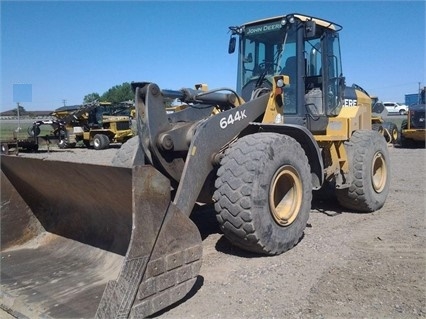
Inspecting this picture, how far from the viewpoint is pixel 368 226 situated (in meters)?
5.74

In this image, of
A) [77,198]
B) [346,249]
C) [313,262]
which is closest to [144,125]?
[77,198]

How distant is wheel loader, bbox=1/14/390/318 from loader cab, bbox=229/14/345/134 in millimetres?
20

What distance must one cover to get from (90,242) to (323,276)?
2246 millimetres

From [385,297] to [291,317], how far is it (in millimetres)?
910

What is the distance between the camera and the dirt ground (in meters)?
3.30

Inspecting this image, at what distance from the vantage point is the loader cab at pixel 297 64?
588 cm

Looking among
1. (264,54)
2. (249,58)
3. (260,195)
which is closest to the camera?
(260,195)

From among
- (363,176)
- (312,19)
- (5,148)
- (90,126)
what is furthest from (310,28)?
(90,126)

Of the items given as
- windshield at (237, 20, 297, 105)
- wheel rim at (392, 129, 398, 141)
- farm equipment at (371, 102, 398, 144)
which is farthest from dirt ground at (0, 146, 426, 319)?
wheel rim at (392, 129, 398, 141)

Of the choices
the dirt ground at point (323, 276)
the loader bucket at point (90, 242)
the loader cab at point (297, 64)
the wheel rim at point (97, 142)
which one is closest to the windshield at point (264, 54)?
the loader cab at point (297, 64)

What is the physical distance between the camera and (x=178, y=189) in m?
3.88

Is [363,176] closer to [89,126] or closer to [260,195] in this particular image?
[260,195]

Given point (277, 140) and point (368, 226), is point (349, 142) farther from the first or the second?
point (277, 140)

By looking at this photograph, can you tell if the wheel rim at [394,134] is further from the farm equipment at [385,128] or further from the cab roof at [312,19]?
the cab roof at [312,19]
